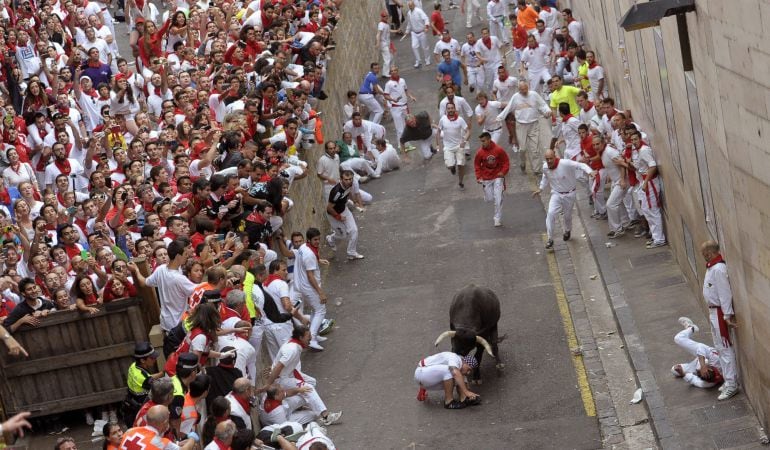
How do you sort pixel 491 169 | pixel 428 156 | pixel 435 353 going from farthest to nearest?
pixel 428 156 → pixel 491 169 → pixel 435 353

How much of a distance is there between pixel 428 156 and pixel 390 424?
1088cm

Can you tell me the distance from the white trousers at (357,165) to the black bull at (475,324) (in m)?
6.72

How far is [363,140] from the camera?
24.9 m

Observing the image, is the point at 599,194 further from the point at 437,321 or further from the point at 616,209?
the point at 437,321

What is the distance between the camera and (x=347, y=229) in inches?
814

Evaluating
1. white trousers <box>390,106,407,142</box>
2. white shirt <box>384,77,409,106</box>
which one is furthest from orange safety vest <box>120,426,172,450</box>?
white shirt <box>384,77,409,106</box>

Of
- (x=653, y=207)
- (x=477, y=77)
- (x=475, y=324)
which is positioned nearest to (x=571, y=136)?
(x=653, y=207)

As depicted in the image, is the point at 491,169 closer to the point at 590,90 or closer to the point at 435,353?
the point at 590,90

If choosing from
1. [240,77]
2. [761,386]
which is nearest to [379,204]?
[240,77]

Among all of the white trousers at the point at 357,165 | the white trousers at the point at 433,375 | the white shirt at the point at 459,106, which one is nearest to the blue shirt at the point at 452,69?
the white shirt at the point at 459,106

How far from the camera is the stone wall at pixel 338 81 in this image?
20641 mm

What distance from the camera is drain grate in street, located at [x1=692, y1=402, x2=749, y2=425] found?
45.9 feet

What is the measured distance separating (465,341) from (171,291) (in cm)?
342

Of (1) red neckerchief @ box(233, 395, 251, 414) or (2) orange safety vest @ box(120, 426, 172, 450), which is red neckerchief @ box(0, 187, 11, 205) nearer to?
(1) red neckerchief @ box(233, 395, 251, 414)
